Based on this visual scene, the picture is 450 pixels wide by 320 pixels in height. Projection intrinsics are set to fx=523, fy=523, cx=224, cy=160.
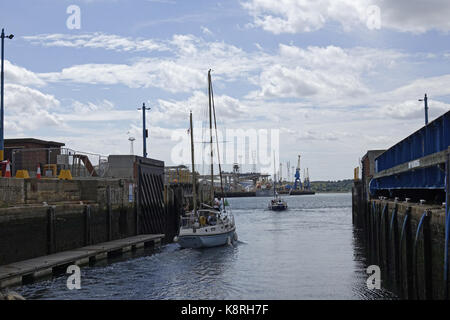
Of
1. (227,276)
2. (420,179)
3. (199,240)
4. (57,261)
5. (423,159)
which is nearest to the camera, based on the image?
(423,159)

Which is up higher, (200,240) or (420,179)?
(420,179)

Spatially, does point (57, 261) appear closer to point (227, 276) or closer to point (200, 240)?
point (227, 276)

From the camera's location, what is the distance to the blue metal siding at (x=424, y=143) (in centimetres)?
1703

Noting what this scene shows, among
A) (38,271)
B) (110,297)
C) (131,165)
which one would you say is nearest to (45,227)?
(38,271)

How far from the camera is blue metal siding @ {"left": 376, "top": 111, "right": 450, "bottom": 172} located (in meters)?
17.0

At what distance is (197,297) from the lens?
22656mm

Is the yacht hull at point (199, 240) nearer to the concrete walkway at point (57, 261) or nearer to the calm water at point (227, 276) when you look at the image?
the calm water at point (227, 276)

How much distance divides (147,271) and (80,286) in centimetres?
555

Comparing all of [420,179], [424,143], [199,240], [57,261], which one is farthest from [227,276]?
[424,143]

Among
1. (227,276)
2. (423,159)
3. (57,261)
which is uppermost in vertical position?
(423,159)

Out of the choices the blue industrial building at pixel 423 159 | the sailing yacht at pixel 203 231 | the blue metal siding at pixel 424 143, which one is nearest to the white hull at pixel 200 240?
the sailing yacht at pixel 203 231

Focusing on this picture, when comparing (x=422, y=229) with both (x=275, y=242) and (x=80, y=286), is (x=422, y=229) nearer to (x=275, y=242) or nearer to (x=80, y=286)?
(x=80, y=286)

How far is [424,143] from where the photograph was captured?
20.3 m

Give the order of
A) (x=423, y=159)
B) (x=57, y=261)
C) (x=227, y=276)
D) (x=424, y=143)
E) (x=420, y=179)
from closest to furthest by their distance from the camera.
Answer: (x=423, y=159) → (x=424, y=143) → (x=420, y=179) → (x=57, y=261) → (x=227, y=276)
